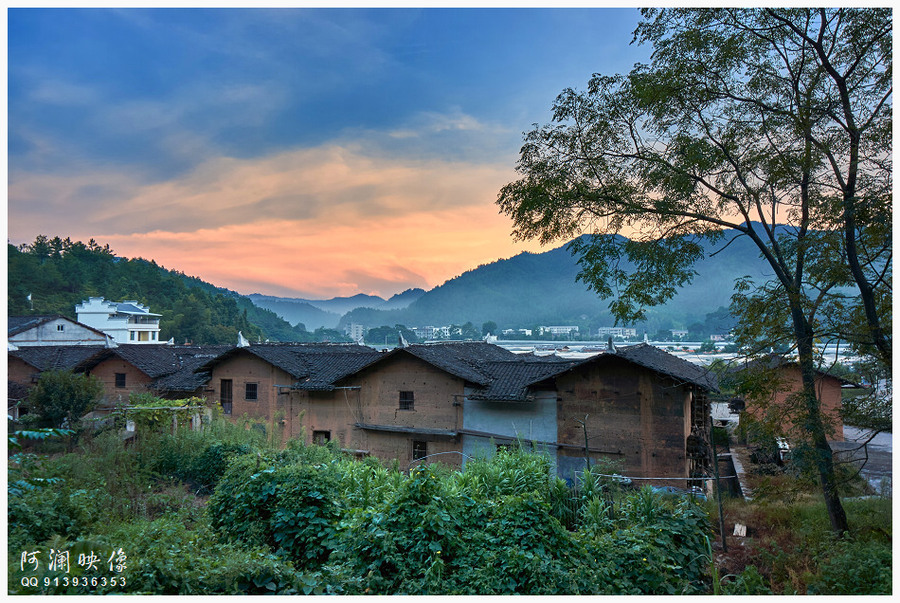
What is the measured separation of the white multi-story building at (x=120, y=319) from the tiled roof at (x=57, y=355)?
16.3ft

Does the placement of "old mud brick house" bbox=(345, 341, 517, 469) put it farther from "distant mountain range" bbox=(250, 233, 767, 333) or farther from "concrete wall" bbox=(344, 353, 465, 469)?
"distant mountain range" bbox=(250, 233, 767, 333)

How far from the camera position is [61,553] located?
3098 millimetres

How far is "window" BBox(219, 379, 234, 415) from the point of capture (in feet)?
46.5

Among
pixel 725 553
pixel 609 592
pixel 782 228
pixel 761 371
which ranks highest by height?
pixel 782 228

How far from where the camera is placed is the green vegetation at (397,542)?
3285 millimetres

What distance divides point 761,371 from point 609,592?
275 centimetres

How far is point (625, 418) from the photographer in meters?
9.84

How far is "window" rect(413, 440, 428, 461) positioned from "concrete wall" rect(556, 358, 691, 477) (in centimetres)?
347

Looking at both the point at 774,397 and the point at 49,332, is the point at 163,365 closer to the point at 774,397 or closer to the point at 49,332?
the point at 49,332

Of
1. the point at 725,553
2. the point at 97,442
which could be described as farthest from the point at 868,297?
the point at 97,442

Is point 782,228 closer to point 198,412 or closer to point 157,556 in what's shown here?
point 157,556

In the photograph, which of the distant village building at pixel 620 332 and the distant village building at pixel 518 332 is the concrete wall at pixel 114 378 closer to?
the distant village building at pixel 620 332

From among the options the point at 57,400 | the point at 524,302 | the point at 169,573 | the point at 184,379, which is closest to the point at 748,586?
the point at 169,573

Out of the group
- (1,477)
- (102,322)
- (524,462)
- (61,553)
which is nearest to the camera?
(61,553)
